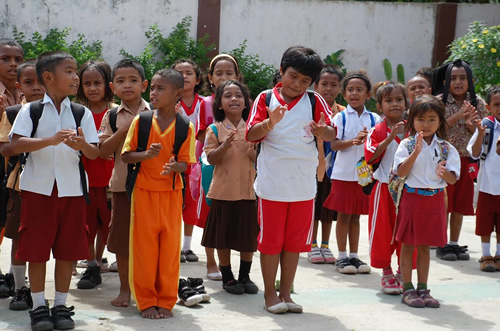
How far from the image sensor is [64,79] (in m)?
4.60

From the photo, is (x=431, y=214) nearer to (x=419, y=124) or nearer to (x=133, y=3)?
(x=419, y=124)

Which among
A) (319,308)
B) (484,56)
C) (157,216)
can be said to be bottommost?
(319,308)

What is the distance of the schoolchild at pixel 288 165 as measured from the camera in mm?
4934

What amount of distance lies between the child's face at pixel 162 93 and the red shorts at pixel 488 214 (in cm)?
330

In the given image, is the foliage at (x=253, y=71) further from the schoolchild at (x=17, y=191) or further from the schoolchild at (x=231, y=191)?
the schoolchild at (x=17, y=191)

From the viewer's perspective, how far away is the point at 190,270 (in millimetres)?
6258

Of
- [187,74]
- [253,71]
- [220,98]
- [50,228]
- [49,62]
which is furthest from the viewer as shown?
[253,71]

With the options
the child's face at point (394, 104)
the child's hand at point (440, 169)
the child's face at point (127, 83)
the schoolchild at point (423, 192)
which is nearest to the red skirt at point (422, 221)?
the schoolchild at point (423, 192)

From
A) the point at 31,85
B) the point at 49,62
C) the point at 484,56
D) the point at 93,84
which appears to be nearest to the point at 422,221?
the point at 93,84

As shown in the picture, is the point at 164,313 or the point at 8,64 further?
the point at 8,64

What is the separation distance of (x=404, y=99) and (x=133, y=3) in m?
6.42

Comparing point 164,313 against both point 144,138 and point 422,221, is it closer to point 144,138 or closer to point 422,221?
point 144,138

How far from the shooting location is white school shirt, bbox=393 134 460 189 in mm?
5344

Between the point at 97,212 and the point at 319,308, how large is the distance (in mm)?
1827
